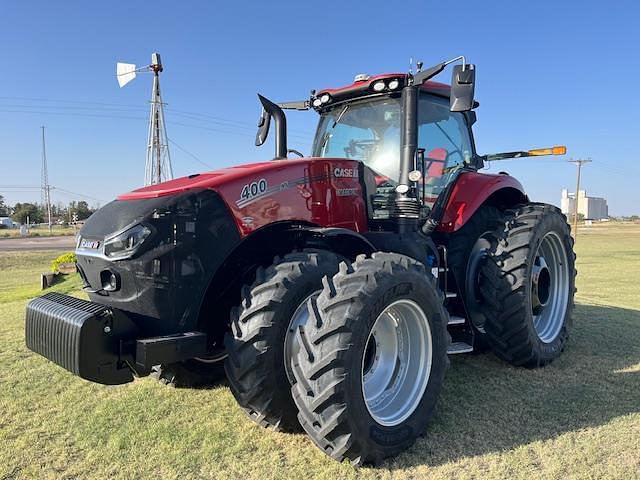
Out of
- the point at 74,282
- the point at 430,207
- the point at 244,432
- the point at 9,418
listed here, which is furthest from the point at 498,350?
the point at 74,282

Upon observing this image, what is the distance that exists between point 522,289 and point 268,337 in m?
2.52

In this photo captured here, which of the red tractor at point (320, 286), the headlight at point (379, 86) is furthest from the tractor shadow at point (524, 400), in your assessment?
the headlight at point (379, 86)

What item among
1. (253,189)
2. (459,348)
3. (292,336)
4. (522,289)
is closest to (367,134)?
(253,189)

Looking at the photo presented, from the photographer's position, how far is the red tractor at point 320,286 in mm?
2850

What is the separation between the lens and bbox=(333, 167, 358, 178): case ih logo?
12.7 feet

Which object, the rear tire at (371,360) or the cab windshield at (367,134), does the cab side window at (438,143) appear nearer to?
the cab windshield at (367,134)

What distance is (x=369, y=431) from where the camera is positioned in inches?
114

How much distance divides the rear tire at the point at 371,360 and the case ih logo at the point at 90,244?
53.0 inches

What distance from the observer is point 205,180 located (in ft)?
10.5

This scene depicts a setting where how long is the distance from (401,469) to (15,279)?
1518 centimetres

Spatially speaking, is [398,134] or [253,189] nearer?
[253,189]

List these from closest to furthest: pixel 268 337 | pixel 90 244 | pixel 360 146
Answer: pixel 268 337
pixel 90 244
pixel 360 146

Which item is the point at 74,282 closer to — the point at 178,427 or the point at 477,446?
the point at 178,427

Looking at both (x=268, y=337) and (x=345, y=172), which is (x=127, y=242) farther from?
(x=345, y=172)
